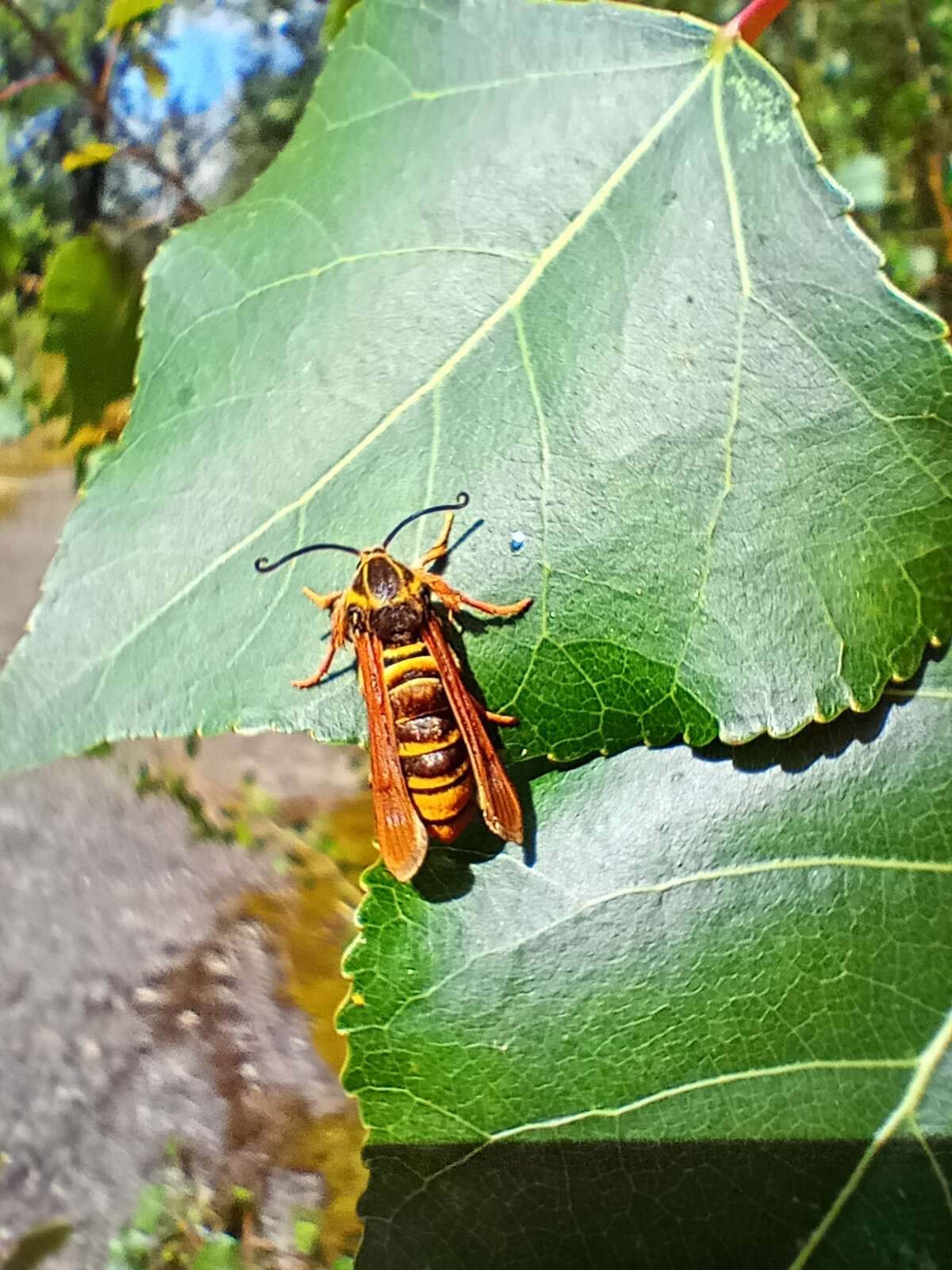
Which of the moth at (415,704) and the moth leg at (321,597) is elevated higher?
the moth leg at (321,597)

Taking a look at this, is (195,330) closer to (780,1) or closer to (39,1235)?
(780,1)

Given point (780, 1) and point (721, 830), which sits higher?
point (780, 1)

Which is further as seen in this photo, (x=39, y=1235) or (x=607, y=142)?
(x=39, y=1235)

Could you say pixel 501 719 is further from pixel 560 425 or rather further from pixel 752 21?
pixel 752 21

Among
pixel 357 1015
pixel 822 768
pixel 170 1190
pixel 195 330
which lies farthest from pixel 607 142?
pixel 170 1190

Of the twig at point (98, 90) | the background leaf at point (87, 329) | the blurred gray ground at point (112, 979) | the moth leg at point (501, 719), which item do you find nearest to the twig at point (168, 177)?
the twig at point (98, 90)

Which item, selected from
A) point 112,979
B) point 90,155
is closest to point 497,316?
point 90,155

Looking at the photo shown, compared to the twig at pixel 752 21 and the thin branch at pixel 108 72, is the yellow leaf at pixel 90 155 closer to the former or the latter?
the thin branch at pixel 108 72
